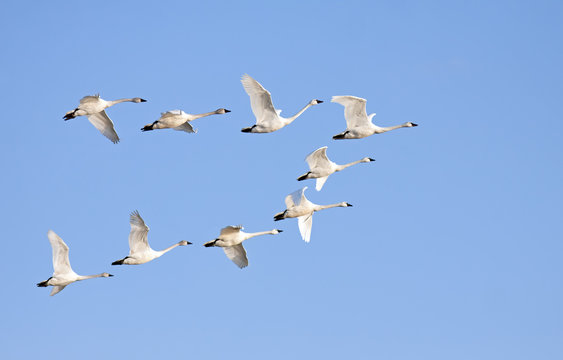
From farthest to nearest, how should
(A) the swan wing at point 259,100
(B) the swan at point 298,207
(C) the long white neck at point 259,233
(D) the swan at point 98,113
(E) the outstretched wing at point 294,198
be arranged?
(E) the outstretched wing at point 294,198 → (B) the swan at point 298,207 → (C) the long white neck at point 259,233 → (D) the swan at point 98,113 → (A) the swan wing at point 259,100

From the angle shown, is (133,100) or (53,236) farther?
(133,100)

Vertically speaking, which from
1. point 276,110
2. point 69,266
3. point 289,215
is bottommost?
point 69,266

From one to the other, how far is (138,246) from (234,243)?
435 cm

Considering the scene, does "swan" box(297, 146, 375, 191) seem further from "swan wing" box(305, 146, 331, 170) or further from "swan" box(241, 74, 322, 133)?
"swan" box(241, 74, 322, 133)

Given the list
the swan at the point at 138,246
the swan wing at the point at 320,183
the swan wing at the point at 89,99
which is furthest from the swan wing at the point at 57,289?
the swan wing at the point at 320,183

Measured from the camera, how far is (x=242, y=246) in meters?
56.3

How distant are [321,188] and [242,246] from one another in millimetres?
5336

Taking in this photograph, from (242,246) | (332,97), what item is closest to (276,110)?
(332,97)

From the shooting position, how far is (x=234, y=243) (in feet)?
182

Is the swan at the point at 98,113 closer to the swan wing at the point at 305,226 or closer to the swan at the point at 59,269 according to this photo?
the swan at the point at 59,269

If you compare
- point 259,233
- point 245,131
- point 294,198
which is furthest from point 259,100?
point 259,233

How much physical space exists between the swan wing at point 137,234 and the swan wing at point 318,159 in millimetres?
8436

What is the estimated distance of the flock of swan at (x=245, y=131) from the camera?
54719 millimetres

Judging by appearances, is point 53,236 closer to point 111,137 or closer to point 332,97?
point 111,137
